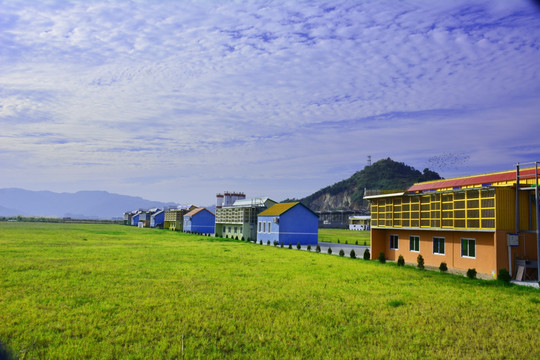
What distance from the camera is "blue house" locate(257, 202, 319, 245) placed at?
165 ft

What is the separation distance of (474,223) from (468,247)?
2.14 m

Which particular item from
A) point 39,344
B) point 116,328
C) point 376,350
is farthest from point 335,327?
point 39,344

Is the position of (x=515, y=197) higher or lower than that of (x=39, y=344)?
higher

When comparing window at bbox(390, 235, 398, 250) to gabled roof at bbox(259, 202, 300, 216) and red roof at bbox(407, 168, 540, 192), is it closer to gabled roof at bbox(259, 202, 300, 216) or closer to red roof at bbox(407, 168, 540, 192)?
red roof at bbox(407, 168, 540, 192)

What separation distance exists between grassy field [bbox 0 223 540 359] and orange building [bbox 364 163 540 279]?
3439 millimetres

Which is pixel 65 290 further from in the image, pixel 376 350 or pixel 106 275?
pixel 376 350

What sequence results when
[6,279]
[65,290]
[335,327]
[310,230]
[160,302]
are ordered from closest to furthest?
[335,327], [160,302], [65,290], [6,279], [310,230]

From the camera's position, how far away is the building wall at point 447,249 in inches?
881

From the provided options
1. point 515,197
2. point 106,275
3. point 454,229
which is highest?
point 515,197

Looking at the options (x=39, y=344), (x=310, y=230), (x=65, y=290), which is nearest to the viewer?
(x=39, y=344)

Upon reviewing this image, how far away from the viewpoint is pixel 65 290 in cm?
1529

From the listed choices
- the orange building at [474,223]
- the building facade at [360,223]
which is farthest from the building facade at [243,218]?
the building facade at [360,223]

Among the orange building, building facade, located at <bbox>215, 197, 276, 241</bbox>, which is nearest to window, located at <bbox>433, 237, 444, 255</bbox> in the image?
the orange building

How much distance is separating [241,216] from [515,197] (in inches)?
1663
